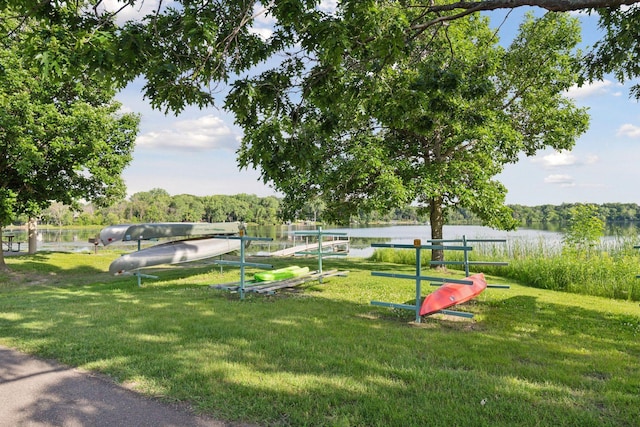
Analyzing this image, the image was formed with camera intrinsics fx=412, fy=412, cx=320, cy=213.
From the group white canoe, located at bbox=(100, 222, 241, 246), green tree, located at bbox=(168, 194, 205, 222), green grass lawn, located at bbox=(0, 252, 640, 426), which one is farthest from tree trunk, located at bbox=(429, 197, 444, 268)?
green tree, located at bbox=(168, 194, 205, 222)

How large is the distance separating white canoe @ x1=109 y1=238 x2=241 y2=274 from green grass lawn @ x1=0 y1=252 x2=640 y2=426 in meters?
2.79

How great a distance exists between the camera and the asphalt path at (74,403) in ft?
9.86

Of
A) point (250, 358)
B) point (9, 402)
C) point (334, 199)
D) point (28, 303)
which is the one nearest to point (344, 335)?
point (250, 358)

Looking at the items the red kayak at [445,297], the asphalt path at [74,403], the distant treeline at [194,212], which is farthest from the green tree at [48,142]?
the distant treeline at [194,212]

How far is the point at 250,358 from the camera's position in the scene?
4266 mm

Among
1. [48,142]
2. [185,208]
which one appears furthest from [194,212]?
[48,142]

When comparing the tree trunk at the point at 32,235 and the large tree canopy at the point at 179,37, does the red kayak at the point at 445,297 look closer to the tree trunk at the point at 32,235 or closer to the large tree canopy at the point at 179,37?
the large tree canopy at the point at 179,37

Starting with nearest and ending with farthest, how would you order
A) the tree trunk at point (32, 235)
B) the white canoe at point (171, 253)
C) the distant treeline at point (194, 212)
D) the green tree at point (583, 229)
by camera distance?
the white canoe at point (171, 253) → the green tree at point (583, 229) → the tree trunk at point (32, 235) → the distant treeline at point (194, 212)

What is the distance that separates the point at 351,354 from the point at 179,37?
3.87 m

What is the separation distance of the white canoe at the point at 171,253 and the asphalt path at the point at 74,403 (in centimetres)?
740

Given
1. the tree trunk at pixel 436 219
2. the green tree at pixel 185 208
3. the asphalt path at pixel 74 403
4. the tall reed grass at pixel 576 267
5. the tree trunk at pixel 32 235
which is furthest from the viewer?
the green tree at pixel 185 208

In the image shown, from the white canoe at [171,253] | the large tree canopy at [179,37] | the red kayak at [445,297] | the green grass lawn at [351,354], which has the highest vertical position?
the large tree canopy at [179,37]

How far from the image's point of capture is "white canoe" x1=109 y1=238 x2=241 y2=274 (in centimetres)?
1122

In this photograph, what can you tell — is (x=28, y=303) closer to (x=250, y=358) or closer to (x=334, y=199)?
(x=250, y=358)
